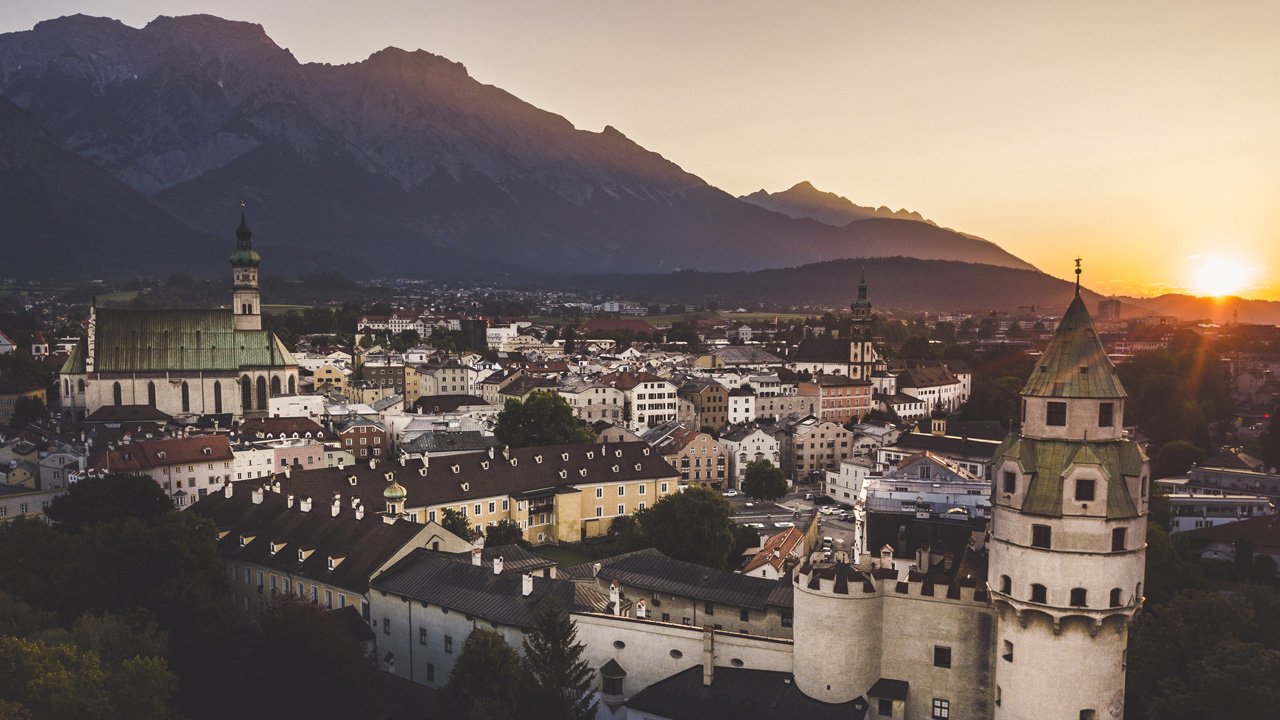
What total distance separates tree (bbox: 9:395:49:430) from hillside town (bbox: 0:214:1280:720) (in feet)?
1.92

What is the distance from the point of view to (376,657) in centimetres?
4456

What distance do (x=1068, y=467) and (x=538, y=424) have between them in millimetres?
64848

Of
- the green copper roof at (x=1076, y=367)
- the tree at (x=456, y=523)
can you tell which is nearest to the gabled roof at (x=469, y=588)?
the tree at (x=456, y=523)

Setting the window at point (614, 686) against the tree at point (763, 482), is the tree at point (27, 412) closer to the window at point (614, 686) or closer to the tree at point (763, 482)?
the tree at point (763, 482)

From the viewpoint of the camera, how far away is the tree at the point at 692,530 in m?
57.8

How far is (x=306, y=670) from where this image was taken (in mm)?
36312

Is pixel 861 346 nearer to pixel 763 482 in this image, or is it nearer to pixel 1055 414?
pixel 763 482

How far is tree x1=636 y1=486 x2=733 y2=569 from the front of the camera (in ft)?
190

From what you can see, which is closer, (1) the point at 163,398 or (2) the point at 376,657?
(2) the point at 376,657

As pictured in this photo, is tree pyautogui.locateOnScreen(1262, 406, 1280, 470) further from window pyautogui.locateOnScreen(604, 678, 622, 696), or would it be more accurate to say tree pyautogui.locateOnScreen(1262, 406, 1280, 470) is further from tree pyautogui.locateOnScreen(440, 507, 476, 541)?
window pyautogui.locateOnScreen(604, 678, 622, 696)

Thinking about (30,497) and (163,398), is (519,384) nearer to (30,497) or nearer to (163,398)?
(163,398)

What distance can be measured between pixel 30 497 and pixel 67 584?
28698 millimetres

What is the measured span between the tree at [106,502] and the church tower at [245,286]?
200ft

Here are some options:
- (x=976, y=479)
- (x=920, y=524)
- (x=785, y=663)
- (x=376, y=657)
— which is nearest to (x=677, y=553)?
(x=920, y=524)
